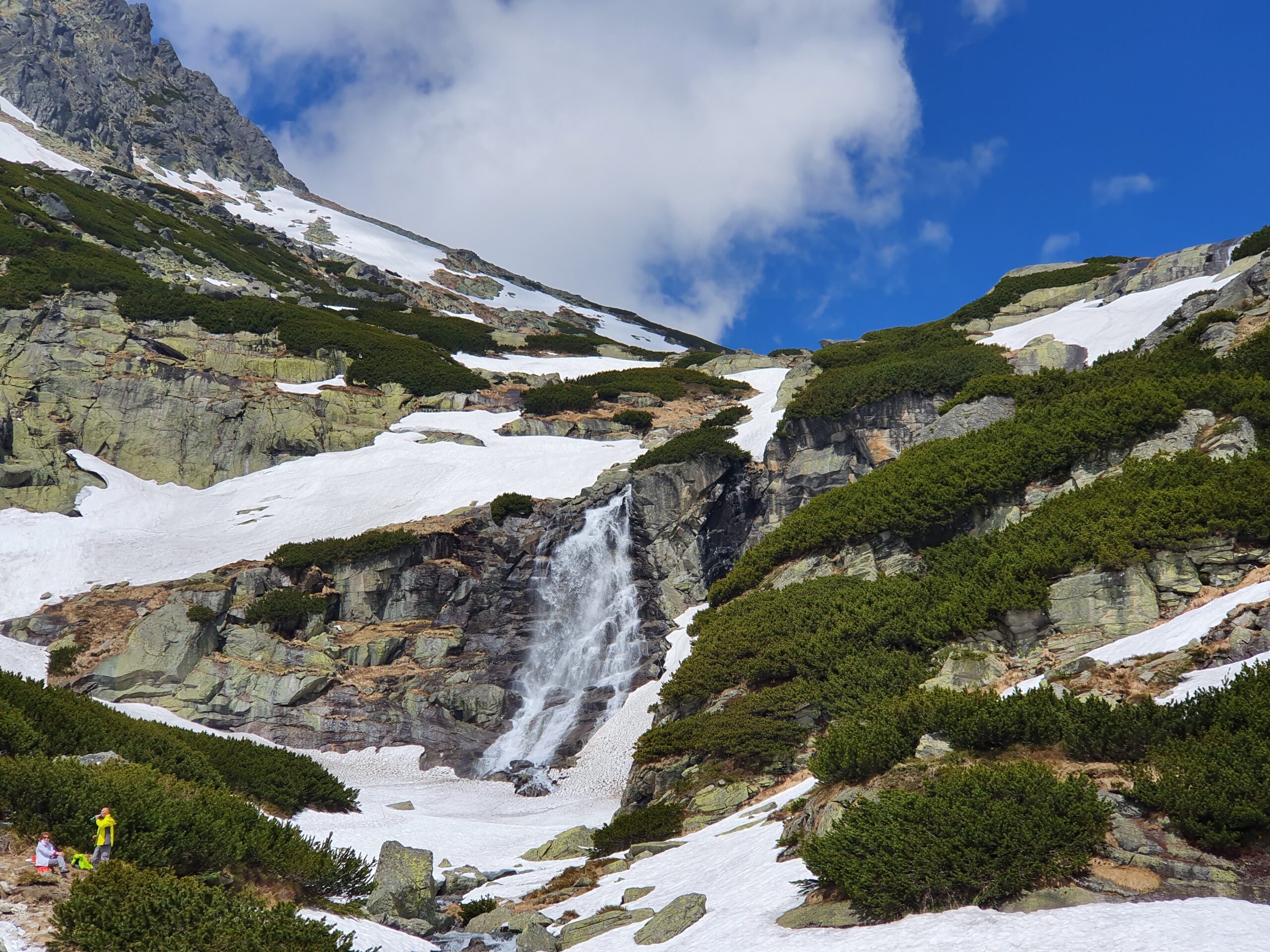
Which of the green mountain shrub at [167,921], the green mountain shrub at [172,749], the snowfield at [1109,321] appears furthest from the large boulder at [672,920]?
the snowfield at [1109,321]

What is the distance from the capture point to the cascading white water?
28797 millimetres

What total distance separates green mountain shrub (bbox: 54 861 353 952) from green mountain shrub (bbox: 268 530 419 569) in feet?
88.1

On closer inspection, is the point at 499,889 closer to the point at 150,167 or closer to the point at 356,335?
the point at 356,335

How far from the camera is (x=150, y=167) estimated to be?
10938cm

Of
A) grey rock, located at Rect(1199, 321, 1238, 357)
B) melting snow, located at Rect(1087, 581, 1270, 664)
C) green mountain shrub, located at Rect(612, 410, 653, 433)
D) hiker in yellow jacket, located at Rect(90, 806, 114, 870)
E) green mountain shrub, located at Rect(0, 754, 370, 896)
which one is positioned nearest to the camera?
hiker in yellow jacket, located at Rect(90, 806, 114, 870)

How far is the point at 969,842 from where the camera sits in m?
8.45

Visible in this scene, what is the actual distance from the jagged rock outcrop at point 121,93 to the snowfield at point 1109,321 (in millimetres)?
106142

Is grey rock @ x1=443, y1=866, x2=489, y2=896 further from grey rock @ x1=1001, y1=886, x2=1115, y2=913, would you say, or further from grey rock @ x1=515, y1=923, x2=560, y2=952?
grey rock @ x1=1001, y1=886, x2=1115, y2=913

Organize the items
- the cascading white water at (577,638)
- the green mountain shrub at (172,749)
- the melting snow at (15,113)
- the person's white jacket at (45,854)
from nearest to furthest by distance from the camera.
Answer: the person's white jacket at (45,854), the green mountain shrub at (172,749), the cascading white water at (577,638), the melting snow at (15,113)

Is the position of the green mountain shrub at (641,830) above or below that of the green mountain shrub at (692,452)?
below

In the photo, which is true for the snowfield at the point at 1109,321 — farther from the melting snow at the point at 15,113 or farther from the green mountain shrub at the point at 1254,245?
the melting snow at the point at 15,113

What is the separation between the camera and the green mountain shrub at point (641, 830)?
1577cm

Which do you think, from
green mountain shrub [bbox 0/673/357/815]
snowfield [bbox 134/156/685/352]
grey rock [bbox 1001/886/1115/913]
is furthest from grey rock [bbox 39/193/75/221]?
grey rock [bbox 1001/886/1115/913]

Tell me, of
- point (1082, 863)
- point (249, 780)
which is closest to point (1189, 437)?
point (1082, 863)
